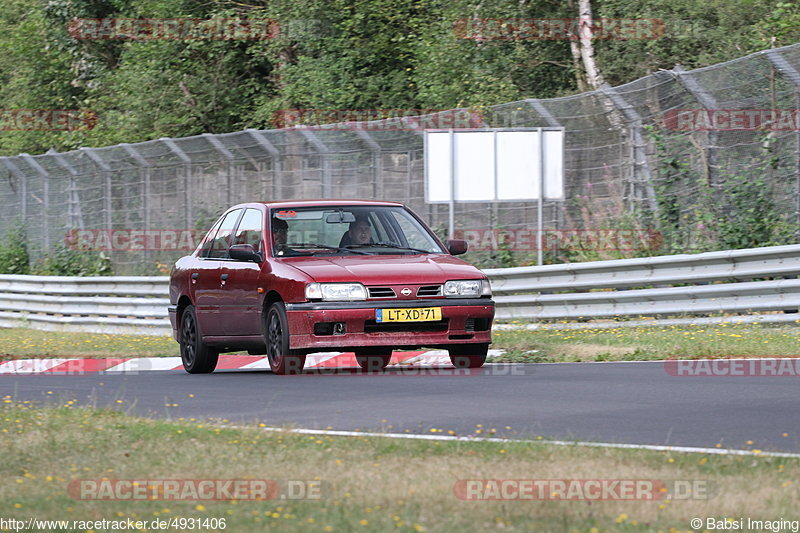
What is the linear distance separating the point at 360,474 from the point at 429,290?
18.9ft

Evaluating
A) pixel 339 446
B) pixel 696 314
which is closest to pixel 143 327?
pixel 696 314

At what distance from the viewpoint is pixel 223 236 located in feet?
48.2

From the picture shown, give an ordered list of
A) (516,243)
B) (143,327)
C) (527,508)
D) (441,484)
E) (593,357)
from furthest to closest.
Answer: (143,327) < (516,243) < (593,357) < (441,484) < (527,508)

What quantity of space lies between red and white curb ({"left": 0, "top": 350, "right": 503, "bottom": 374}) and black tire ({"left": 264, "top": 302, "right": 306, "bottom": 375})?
6.06ft

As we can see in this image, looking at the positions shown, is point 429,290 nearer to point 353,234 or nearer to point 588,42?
point 353,234

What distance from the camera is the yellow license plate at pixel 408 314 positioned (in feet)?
40.5

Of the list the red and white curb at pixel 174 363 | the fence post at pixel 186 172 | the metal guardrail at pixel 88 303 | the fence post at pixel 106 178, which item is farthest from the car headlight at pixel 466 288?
the fence post at pixel 106 178

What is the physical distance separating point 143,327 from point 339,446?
16529 millimetres

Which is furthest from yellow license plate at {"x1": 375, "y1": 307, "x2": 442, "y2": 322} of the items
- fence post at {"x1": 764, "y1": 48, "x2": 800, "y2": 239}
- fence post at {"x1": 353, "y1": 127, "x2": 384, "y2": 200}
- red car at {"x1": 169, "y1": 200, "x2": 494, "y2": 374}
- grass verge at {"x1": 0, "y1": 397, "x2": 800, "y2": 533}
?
fence post at {"x1": 353, "y1": 127, "x2": 384, "y2": 200}

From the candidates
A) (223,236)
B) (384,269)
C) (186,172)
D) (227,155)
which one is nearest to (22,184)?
(186,172)

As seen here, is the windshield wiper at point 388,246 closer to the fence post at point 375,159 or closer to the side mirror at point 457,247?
the side mirror at point 457,247

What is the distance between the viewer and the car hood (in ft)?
40.9

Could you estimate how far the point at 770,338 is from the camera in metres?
14.5

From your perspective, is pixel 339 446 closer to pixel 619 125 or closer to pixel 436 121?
pixel 619 125
